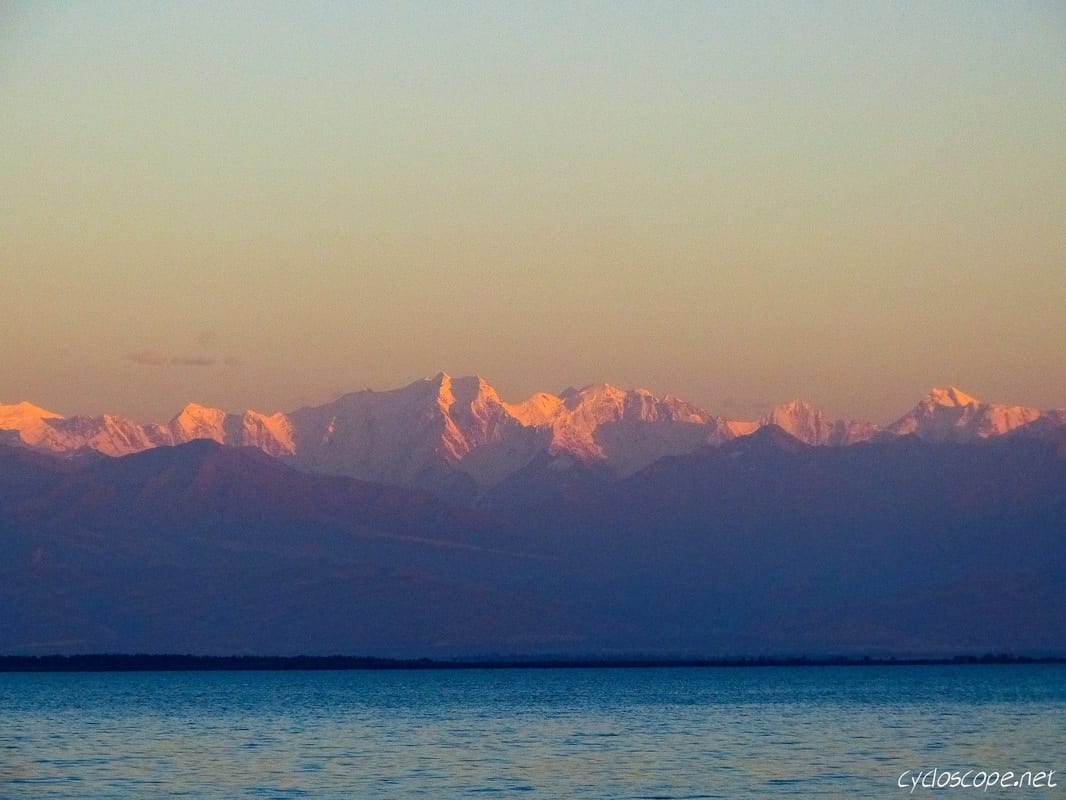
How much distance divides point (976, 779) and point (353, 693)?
94.4 meters

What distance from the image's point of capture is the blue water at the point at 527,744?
2894 inches

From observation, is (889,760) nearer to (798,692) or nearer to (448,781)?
(448,781)

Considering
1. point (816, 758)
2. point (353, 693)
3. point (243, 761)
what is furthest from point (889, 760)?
point (353, 693)

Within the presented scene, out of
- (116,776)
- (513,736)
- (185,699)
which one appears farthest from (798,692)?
(116,776)

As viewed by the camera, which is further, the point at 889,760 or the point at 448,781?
the point at 889,760

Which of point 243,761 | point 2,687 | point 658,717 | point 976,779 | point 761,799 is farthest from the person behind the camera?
point 2,687

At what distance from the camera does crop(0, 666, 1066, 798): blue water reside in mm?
73500

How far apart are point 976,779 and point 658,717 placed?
43.8 metres

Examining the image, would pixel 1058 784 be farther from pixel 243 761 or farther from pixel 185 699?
pixel 185 699

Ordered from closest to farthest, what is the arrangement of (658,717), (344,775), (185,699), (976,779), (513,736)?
(976,779), (344,775), (513,736), (658,717), (185,699)

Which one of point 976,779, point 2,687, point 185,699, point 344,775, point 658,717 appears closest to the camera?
point 976,779

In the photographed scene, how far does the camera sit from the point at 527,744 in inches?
3656

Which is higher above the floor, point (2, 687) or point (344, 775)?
point (2, 687)

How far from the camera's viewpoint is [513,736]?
98.4 m
